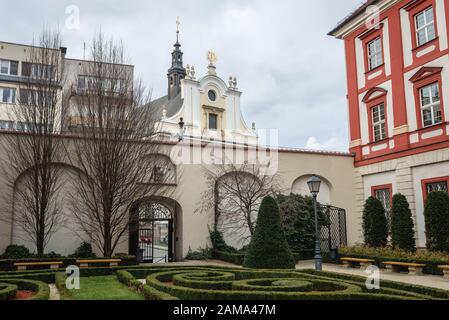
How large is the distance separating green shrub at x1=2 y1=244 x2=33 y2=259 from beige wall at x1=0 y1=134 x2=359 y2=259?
0.39m

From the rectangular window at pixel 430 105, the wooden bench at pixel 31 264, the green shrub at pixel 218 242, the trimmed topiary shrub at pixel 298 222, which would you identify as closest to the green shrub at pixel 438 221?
the rectangular window at pixel 430 105

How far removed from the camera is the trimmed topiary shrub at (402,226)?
1602cm

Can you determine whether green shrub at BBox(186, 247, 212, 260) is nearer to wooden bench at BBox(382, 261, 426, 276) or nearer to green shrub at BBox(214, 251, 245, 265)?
green shrub at BBox(214, 251, 245, 265)

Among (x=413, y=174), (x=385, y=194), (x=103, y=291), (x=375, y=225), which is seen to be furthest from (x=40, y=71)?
(x=385, y=194)

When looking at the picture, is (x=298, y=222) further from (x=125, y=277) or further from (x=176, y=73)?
(x=176, y=73)

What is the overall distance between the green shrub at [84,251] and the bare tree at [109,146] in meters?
0.36

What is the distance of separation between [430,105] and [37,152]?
53.0ft

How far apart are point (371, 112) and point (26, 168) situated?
53.3ft

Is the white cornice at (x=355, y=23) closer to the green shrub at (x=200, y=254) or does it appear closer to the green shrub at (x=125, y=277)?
the green shrub at (x=200, y=254)

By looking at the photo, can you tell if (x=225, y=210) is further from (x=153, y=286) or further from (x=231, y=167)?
(x=153, y=286)

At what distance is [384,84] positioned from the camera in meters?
20.2

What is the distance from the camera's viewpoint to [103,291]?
32.6 ft
